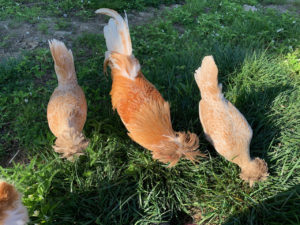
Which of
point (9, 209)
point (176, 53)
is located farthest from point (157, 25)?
point (9, 209)

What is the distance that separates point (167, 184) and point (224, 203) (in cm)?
57

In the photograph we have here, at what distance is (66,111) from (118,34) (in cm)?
111

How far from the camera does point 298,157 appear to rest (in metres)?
2.44

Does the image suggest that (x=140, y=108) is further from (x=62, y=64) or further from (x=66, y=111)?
(x=62, y=64)

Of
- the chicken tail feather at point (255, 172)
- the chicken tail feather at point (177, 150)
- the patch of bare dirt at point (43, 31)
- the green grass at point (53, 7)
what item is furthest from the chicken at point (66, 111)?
the green grass at point (53, 7)

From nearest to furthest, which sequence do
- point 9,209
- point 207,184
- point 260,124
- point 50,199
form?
point 9,209 < point 50,199 < point 207,184 < point 260,124

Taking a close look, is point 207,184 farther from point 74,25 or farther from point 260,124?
point 74,25

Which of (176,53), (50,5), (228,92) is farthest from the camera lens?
(50,5)

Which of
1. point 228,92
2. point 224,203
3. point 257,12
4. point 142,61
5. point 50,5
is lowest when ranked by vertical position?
point 224,203

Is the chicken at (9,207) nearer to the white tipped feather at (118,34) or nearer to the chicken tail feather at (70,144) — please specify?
the chicken tail feather at (70,144)

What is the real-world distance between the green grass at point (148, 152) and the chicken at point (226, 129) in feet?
0.82

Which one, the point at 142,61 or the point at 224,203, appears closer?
the point at 224,203

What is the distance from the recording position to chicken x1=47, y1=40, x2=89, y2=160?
6.65 ft

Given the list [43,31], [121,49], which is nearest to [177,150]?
[121,49]
